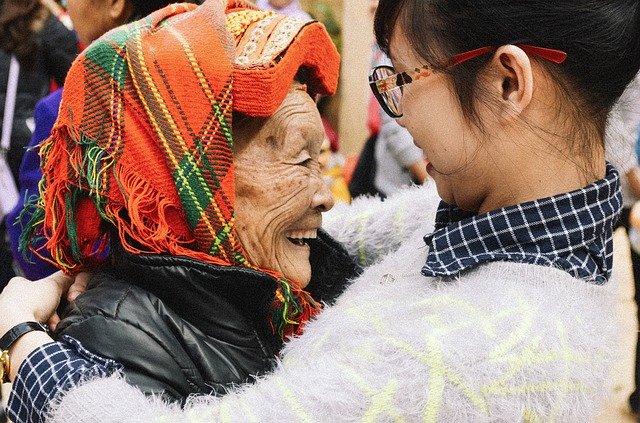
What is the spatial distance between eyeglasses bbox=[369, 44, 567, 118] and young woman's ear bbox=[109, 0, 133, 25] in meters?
1.24

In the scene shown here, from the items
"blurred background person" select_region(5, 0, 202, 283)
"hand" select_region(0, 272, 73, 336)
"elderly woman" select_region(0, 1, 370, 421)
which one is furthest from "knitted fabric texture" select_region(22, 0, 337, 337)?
"blurred background person" select_region(5, 0, 202, 283)

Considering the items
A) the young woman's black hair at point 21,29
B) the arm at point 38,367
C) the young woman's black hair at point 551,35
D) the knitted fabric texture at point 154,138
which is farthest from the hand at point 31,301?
the young woman's black hair at point 21,29

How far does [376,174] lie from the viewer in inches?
156

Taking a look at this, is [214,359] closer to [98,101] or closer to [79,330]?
[79,330]

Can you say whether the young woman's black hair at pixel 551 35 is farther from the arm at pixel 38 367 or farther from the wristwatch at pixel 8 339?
the wristwatch at pixel 8 339

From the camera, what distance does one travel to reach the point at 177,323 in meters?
1.64

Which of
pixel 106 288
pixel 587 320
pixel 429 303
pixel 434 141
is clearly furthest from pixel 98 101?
pixel 587 320

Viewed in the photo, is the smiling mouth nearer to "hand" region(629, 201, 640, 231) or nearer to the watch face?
the watch face

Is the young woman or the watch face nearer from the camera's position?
the young woman

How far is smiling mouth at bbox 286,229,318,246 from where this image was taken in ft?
6.22

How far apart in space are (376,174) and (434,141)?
2.45 meters

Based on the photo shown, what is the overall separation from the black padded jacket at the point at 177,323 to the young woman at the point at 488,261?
0.09 metres

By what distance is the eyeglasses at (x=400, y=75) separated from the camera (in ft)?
4.53

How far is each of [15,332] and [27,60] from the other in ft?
7.71
